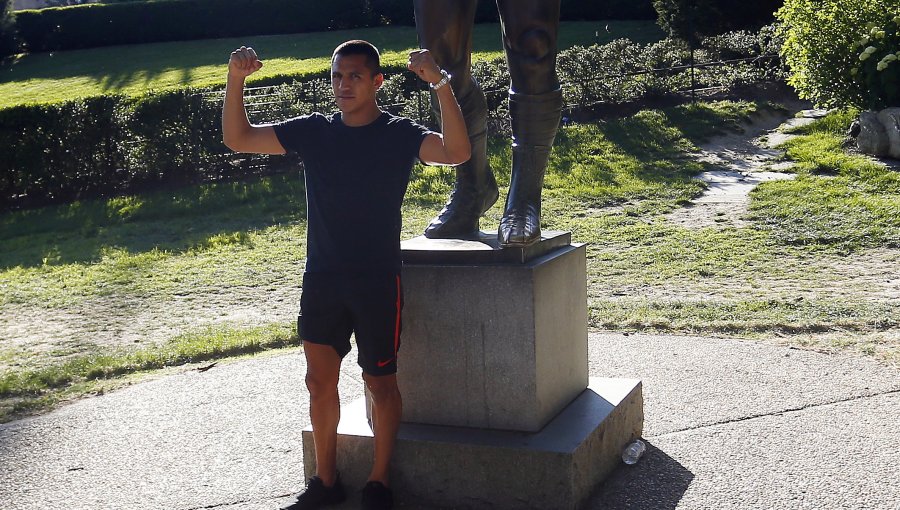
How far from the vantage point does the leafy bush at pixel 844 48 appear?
11.5 m

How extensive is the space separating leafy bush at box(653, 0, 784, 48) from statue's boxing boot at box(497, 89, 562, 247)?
48.0ft

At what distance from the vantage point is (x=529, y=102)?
389cm

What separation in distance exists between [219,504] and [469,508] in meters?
0.93

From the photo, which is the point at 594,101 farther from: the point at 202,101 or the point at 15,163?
the point at 15,163

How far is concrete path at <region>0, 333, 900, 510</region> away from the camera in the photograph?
363 cm

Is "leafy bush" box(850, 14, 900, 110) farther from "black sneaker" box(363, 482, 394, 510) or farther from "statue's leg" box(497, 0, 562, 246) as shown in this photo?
"black sneaker" box(363, 482, 394, 510)

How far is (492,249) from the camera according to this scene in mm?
3674

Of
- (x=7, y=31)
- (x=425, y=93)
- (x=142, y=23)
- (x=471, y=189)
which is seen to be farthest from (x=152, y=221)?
(x=7, y=31)

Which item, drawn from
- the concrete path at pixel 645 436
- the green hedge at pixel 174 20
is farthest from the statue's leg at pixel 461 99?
the green hedge at pixel 174 20

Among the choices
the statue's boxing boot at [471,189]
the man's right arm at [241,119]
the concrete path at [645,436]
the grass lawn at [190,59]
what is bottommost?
the concrete path at [645,436]

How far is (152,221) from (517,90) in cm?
799

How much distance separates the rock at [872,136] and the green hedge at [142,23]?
23.1m

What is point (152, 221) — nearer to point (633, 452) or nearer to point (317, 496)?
point (317, 496)

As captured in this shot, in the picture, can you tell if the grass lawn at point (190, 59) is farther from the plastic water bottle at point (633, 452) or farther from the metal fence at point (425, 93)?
the plastic water bottle at point (633, 452)
